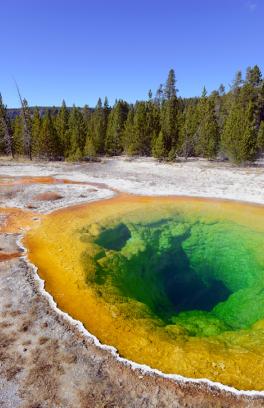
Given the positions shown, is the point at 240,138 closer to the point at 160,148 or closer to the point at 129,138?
the point at 160,148

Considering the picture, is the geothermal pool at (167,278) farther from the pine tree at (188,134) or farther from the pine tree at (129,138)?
the pine tree at (129,138)

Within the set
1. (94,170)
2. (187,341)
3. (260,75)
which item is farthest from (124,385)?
(260,75)

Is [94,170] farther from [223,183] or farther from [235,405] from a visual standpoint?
[235,405]

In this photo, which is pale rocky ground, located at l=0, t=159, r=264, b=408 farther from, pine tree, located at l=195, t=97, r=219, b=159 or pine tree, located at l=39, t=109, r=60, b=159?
pine tree, located at l=195, t=97, r=219, b=159

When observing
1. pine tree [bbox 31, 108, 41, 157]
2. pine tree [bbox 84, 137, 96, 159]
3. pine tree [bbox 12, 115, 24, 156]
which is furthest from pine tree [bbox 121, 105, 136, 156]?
pine tree [bbox 12, 115, 24, 156]

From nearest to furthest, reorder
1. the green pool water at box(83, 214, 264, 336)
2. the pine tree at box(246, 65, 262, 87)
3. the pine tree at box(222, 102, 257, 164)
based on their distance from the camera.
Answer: the green pool water at box(83, 214, 264, 336)
the pine tree at box(222, 102, 257, 164)
the pine tree at box(246, 65, 262, 87)

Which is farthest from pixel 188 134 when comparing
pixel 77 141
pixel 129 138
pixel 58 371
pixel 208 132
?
pixel 58 371
